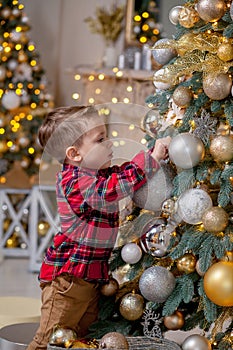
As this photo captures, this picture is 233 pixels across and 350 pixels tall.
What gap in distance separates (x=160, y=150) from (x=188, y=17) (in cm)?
46

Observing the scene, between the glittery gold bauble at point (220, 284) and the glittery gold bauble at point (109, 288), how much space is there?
1.53 feet

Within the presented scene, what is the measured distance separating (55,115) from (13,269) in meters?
2.77

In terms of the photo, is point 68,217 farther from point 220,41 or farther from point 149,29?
point 149,29

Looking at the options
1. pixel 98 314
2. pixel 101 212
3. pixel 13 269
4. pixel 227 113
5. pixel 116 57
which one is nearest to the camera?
pixel 227 113

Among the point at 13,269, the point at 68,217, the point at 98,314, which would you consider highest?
the point at 68,217

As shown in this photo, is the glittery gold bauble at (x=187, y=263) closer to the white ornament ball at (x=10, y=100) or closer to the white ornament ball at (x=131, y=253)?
the white ornament ball at (x=131, y=253)

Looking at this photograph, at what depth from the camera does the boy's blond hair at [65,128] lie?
2496mm

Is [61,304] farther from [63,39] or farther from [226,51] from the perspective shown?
[63,39]

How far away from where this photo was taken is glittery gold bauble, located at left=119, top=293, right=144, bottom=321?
2527mm

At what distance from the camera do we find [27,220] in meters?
5.65

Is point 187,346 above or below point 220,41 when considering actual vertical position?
below

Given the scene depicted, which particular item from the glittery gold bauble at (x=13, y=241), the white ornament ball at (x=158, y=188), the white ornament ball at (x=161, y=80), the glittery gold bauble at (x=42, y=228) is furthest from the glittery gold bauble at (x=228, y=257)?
the glittery gold bauble at (x=13, y=241)

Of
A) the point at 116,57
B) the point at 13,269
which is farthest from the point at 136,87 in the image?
the point at 13,269

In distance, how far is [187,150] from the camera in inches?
89.4
